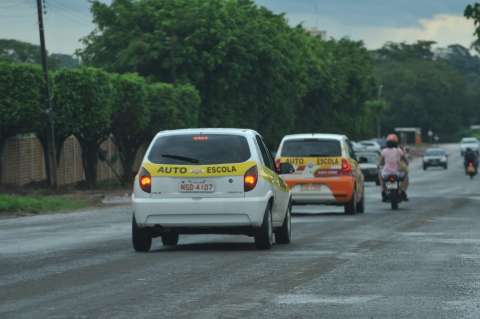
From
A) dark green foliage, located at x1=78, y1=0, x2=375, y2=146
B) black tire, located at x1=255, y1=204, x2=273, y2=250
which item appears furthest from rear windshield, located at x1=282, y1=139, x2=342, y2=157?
dark green foliage, located at x1=78, y1=0, x2=375, y2=146

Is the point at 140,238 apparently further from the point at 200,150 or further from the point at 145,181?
the point at 200,150

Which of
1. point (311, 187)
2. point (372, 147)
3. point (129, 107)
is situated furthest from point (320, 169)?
point (372, 147)

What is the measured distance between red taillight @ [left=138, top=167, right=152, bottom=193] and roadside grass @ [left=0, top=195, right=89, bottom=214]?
16043mm

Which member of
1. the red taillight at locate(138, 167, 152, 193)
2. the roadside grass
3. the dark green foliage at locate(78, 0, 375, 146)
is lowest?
the roadside grass

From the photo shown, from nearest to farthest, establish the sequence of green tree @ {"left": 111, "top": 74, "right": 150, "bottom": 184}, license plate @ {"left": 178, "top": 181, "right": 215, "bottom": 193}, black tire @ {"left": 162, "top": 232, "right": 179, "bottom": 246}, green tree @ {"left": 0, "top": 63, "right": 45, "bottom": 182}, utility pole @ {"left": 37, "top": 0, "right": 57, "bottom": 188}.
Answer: license plate @ {"left": 178, "top": 181, "right": 215, "bottom": 193}
black tire @ {"left": 162, "top": 232, "right": 179, "bottom": 246}
green tree @ {"left": 0, "top": 63, "right": 45, "bottom": 182}
utility pole @ {"left": 37, "top": 0, "right": 57, "bottom": 188}
green tree @ {"left": 111, "top": 74, "right": 150, "bottom": 184}

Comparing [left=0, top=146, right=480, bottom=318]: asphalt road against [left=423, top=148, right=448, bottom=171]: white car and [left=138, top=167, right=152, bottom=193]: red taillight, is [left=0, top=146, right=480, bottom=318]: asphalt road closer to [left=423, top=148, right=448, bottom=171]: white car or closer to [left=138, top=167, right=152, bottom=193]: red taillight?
[left=138, top=167, right=152, bottom=193]: red taillight

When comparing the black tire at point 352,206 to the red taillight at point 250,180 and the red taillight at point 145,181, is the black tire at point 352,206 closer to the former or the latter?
the red taillight at point 250,180

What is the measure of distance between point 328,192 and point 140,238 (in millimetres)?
11675

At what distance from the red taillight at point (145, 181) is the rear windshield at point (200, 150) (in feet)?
0.61

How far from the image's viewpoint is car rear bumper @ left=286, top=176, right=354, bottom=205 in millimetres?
29500

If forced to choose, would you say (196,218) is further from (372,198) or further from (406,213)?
(372,198)

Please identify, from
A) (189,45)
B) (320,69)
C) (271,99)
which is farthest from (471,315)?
(320,69)

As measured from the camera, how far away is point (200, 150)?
1819 centimetres

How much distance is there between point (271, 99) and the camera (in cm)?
7400
